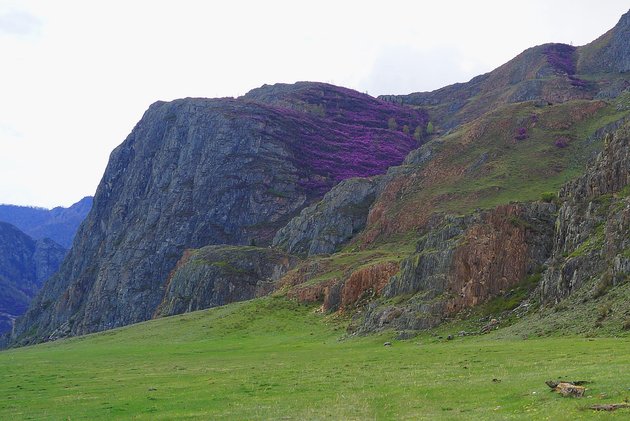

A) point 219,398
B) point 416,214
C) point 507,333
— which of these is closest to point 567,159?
point 416,214

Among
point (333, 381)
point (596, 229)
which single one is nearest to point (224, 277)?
point (596, 229)

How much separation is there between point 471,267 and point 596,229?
16.6 metres

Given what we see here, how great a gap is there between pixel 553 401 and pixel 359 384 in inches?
619

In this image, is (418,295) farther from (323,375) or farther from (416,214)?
(416,214)

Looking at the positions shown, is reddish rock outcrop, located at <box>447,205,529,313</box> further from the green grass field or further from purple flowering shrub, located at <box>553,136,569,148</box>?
purple flowering shrub, located at <box>553,136,569,148</box>

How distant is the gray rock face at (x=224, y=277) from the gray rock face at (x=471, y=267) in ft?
188

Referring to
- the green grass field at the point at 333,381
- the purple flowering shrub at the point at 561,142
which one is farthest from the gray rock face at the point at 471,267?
the purple flowering shrub at the point at 561,142

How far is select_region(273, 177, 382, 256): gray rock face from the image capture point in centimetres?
14850

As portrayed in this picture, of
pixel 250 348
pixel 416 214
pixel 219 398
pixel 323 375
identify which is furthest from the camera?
pixel 416 214

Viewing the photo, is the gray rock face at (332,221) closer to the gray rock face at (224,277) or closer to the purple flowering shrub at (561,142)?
the gray rock face at (224,277)

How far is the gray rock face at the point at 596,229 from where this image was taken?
2384 inches

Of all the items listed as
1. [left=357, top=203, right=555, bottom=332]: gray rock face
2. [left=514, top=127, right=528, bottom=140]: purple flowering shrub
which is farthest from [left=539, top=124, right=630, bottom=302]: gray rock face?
[left=514, top=127, right=528, bottom=140]: purple flowering shrub

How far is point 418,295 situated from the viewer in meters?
81.2

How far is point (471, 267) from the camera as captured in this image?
257 ft
